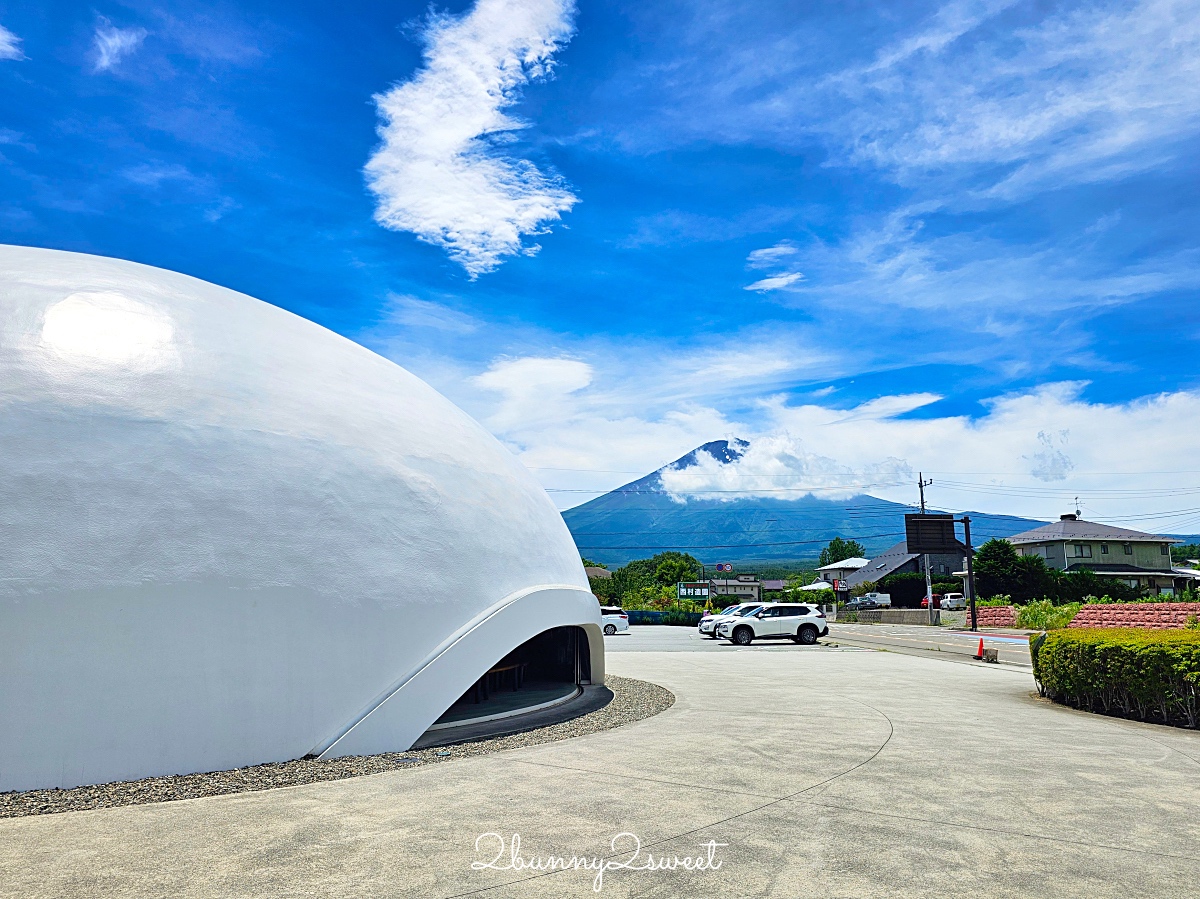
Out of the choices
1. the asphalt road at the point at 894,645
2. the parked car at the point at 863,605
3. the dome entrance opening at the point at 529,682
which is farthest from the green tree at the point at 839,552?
the dome entrance opening at the point at 529,682

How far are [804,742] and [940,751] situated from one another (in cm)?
142

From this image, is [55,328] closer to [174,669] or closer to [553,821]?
[174,669]

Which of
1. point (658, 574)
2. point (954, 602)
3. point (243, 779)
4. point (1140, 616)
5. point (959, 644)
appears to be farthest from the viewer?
point (658, 574)

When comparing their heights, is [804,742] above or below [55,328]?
below

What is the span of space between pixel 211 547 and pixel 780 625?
27316 mm

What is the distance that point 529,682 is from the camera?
15.1m

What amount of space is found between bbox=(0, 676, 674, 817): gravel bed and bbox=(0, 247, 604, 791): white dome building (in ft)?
0.43

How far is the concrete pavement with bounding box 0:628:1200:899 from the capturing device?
4.96 m

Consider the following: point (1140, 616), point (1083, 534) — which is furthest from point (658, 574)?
point (1140, 616)

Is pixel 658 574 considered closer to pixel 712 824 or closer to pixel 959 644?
pixel 959 644

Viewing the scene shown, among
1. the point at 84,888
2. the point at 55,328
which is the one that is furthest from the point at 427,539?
the point at 84,888

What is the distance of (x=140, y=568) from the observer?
24.4 feet

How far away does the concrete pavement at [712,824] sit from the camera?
16.3 ft

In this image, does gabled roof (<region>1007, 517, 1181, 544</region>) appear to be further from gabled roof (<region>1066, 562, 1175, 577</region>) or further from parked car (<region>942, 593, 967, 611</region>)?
parked car (<region>942, 593, 967, 611</region>)
